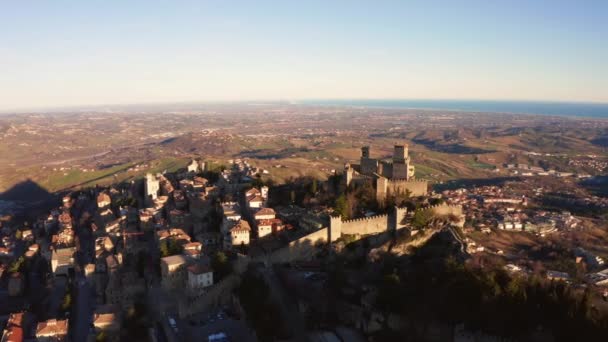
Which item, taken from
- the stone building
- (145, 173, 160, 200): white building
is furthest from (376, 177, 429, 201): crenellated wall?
(145, 173, 160, 200): white building

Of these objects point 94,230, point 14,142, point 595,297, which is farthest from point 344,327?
point 14,142

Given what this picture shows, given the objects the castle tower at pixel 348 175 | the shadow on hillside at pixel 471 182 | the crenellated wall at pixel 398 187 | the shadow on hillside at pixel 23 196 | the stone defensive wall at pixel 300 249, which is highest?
the castle tower at pixel 348 175

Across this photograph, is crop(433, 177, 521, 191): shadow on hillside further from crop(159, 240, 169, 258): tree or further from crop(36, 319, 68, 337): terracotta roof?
crop(36, 319, 68, 337): terracotta roof

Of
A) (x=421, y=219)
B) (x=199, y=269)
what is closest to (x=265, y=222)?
(x=199, y=269)

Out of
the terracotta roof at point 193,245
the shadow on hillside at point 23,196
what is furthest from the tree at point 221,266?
the shadow on hillside at point 23,196

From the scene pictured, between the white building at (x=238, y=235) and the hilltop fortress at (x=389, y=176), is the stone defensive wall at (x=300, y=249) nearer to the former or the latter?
the white building at (x=238, y=235)

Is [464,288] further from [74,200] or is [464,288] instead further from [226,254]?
[74,200]
